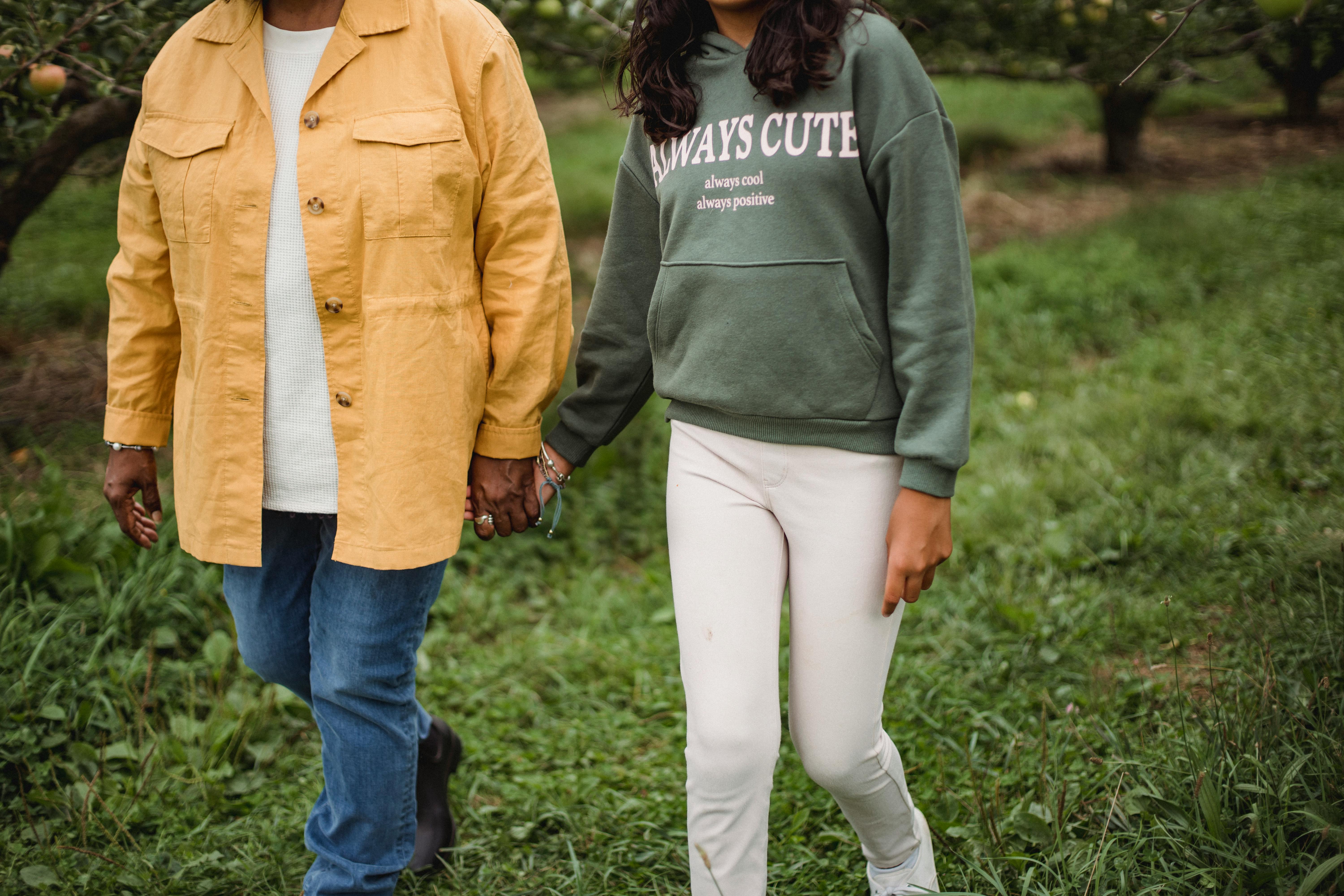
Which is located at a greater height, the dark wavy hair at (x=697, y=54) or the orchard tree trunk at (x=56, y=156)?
the dark wavy hair at (x=697, y=54)

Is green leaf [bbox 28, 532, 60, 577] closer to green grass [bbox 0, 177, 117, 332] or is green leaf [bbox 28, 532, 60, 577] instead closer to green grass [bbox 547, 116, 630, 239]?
green grass [bbox 0, 177, 117, 332]

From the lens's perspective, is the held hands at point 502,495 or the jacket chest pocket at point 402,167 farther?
the held hands at point 502,495

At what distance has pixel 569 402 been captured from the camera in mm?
2150

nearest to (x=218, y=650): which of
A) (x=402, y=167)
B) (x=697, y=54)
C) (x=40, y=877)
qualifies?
(x=40, y=877)

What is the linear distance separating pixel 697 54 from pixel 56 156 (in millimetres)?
2922

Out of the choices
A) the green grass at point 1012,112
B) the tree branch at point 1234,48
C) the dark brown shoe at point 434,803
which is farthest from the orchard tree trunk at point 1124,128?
the dark brown shoe at point 434,803

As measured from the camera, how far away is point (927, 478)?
1.67 meters

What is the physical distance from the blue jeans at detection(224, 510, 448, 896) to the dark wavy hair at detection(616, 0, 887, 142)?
39.5 inches

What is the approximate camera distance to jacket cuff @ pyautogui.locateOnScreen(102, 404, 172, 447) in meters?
2.12

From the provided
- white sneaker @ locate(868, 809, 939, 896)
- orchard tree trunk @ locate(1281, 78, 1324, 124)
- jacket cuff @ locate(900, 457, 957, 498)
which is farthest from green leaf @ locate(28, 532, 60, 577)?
orchard tree trunk @ locate(1281, 78, 1324, 124)

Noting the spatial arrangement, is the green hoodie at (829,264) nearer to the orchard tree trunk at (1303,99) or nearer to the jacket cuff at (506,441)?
the jacket cuff at (506,441)

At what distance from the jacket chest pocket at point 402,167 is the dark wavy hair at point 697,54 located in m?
0.35

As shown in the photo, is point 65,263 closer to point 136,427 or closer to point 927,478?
point 136,427

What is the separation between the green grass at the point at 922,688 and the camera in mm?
2162
